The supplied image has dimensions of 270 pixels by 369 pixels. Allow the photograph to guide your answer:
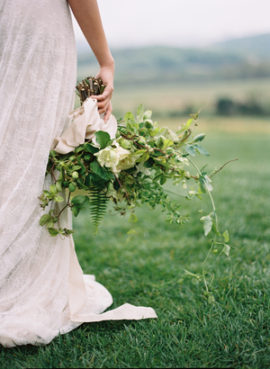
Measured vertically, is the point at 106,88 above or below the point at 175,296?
above

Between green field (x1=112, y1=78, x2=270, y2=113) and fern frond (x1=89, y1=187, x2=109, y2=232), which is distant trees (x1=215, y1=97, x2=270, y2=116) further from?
fern frond (x1=89, y1=187, x2=109, y2=232)

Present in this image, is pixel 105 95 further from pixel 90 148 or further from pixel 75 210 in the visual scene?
pixel 75 210

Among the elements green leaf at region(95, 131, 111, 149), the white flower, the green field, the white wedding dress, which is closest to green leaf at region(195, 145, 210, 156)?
the white flower

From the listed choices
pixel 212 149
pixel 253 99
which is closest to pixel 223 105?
A: pixel 253 99

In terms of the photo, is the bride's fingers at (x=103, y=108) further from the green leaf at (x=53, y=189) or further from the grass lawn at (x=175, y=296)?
the grass lawn at (x=175, y=296)

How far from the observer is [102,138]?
194cm

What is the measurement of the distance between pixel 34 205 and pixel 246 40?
1858 inches

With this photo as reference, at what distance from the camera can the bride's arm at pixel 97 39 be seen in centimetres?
203

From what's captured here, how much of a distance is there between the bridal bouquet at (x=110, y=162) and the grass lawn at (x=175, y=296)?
0.38 metres

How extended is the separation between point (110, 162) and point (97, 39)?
0.75 metres

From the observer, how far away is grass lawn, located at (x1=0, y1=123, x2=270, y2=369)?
1916 millimetres

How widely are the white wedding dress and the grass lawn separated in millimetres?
227

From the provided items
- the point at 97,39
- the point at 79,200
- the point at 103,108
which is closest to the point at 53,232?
the point at 79,200

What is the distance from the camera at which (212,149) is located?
543 inches
